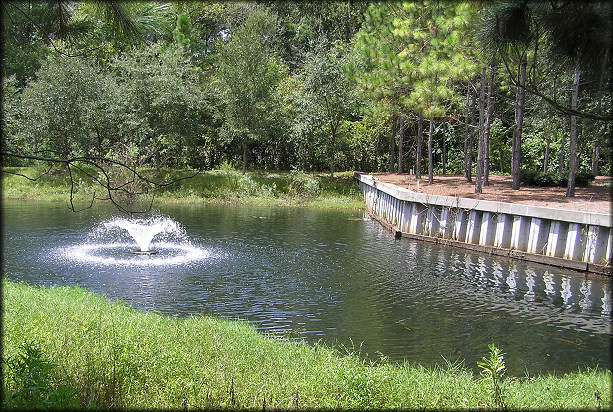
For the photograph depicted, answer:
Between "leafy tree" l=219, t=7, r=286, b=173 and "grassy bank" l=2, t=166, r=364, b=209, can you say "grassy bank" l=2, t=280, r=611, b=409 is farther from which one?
"leafy tree" l=219, t=7, r=286, b=173

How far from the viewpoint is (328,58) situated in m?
37.1

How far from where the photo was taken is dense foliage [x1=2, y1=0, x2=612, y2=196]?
2427 centimetres

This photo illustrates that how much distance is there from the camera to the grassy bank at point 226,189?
3328 centimetres

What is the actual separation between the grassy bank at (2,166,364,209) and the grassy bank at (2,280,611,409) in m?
24.5

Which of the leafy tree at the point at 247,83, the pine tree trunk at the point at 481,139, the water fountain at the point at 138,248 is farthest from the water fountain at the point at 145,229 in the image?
the leafy tree at the point at 247,83

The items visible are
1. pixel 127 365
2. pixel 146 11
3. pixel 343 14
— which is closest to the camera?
pixel 146 11

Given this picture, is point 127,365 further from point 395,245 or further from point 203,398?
point 395,245

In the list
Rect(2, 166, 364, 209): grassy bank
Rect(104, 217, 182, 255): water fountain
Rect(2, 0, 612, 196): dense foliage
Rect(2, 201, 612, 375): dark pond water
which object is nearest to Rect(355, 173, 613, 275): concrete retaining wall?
Rect(2, 201, 612, 375): dark pond water

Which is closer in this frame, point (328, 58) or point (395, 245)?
point (395, 245)

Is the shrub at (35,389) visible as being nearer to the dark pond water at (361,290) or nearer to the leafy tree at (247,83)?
the dark pond water at (361,290)

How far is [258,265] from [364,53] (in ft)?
46.7

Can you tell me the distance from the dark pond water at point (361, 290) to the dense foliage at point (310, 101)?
6084mm

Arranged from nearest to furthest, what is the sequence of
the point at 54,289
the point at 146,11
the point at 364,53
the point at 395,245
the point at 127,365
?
the point at 146,11
the point at 127,365
the point at 54,289
the point at 395,245
the point at 364,53

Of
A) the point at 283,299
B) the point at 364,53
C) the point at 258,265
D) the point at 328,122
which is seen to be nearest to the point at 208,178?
the point at 328,122
